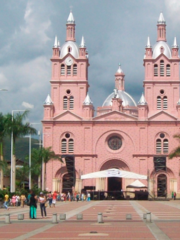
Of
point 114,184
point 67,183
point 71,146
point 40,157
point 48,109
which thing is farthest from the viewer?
point 114,184

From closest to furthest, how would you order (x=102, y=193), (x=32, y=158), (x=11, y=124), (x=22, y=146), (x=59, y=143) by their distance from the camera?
(x=11, y=124) → (x=102, y=193) → (x=32, y=158) → (x=59, y=143) → (x=22, y=146)

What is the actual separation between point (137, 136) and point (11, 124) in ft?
99.5

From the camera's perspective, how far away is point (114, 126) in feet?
278

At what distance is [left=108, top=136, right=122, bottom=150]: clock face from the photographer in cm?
8469

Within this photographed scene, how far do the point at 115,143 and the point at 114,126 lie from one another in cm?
265

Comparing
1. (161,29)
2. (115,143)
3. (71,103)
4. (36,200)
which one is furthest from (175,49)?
(36,200)

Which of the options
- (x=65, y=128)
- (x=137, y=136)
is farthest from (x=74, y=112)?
(x=137, y=136)

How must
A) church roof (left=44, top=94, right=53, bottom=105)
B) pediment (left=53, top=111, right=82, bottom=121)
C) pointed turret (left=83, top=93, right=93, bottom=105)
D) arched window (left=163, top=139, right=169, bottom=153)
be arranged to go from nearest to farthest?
arched window (left=163, top=139, right=169, bottom=153) → pediment (left=53, top=111, right=82, bottom=121) → pointed turret (left=83, top=93, right=93, bottom=105) → church roof (left=44, top=94, right=53, bottom=105)

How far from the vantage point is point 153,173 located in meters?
83.1

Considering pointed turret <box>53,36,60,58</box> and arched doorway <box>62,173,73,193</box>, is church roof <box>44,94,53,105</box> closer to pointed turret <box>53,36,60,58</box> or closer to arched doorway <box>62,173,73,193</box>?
pointed turret <box>53,36,60,58</box>

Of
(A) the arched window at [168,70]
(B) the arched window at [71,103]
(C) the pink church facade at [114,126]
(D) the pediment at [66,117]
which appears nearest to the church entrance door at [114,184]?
(C) the pink church facade at [114,126]

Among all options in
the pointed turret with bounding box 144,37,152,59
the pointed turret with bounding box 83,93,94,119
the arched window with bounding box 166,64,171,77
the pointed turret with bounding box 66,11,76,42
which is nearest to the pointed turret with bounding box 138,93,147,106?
the arched window with bounding box 166,64,171,77

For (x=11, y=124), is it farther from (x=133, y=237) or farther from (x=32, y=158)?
(x=133, y=237)

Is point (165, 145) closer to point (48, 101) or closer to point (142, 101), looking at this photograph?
point (142, 101)
